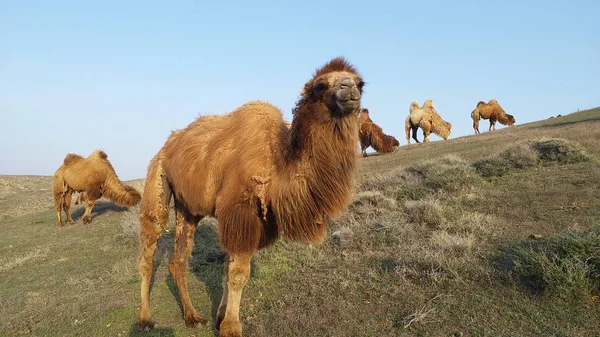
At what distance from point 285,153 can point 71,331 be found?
4.13 meters

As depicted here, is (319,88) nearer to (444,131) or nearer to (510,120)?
(444,131)

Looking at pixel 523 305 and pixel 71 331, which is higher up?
pixel 523 305

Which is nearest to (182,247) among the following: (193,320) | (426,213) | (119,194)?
(193,320)

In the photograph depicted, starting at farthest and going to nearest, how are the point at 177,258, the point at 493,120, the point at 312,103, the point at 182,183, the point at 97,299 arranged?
the point at 493,120
the point at 97,299
the point at 177,258
the point at 182,183
the point at 312,103

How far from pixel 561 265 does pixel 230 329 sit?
12.0 feet

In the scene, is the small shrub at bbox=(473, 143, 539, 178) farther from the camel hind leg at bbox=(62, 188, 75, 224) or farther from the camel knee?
the camel hind leg at bbox=(62, 188, 75, 224)

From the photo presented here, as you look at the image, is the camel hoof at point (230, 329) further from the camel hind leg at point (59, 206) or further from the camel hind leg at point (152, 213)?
the camel hind leg at point (59, 206)

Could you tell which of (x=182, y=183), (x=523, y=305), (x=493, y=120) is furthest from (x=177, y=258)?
(x=493, y=120)

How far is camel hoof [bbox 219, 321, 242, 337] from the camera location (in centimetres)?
446

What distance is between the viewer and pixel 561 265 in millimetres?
4691

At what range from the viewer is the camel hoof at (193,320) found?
5.62 metres

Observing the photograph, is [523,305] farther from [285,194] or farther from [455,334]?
[285,194]

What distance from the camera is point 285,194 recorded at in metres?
4.27

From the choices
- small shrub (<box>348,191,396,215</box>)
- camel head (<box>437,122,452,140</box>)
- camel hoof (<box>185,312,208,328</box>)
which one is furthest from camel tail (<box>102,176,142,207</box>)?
camel head (<box>437,122,452,140</box>)
